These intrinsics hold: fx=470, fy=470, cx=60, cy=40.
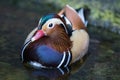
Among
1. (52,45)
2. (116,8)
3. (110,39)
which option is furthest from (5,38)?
(116,8)

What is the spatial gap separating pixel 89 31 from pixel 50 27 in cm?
178

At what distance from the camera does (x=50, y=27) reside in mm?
6219

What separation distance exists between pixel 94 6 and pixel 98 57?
6.10ft

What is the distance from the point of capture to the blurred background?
20.1 ft

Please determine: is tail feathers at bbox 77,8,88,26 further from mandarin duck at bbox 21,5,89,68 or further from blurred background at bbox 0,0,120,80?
mandarin duck at bbox 21,5,89,68

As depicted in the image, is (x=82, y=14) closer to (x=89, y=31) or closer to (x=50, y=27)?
(x=89, y=31)

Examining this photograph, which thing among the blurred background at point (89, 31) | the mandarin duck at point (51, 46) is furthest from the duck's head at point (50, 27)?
the blurred background at point (89, 31)

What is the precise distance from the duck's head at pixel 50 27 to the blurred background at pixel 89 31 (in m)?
0.51

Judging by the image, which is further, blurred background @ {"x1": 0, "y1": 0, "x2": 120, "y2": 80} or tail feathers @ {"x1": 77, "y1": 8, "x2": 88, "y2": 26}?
tail feathers @ {"x1": 77, "y1": 8, "x2": 88, "y2": 26}

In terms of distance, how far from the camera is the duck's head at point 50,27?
6.12 metres

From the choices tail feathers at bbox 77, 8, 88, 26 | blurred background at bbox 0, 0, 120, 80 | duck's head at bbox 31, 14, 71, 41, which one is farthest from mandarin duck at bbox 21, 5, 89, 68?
tail feathers at bbox 77, 8, 88, 26

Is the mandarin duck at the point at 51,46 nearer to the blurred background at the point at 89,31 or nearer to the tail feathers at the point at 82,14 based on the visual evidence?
the blurred background at the point at 89,31

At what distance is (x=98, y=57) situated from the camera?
6.84 metres

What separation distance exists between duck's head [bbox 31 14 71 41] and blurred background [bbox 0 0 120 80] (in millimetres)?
512
